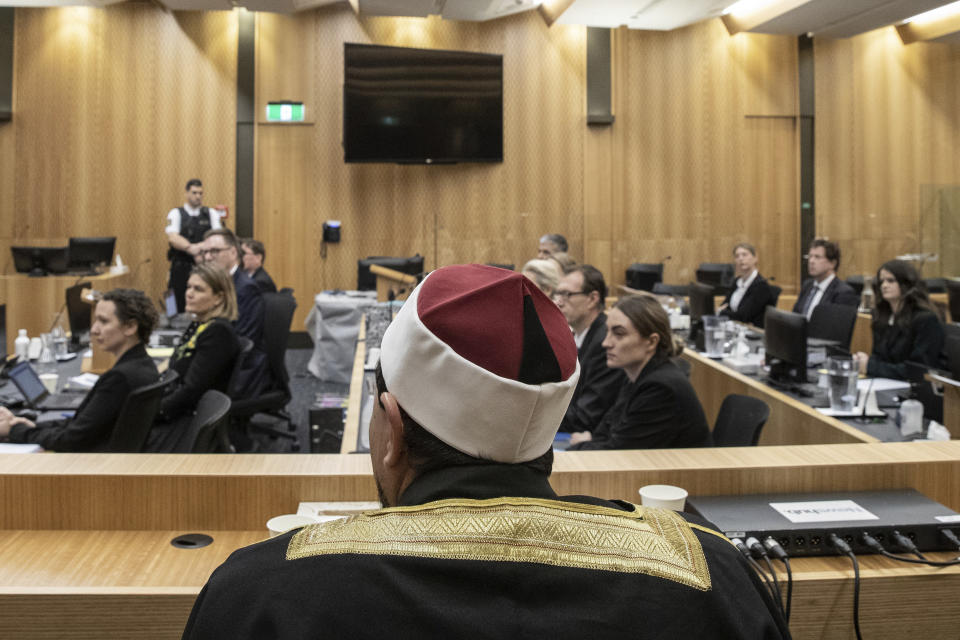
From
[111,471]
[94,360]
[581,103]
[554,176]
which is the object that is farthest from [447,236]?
[111,471]

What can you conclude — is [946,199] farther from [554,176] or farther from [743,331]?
[743,331]

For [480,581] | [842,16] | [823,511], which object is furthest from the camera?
[842,16]

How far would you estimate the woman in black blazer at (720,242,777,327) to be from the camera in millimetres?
7285

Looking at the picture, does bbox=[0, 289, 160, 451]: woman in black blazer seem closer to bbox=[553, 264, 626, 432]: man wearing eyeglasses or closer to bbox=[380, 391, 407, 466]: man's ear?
bbox=[553, 264, 626, 432]: man wearing eyeglasses

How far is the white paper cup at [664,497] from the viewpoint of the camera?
2018mm

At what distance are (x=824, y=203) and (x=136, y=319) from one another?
374 inches

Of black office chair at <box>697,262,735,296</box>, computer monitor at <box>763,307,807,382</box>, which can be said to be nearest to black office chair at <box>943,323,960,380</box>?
computer monitor at <box>763,307,807,382</box>

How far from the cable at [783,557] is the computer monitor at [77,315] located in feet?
16.4

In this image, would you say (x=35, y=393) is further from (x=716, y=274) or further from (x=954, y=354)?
(x=716, y=274)

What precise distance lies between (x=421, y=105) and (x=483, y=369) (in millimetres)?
9669

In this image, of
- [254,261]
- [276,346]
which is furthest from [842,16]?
[276,346]

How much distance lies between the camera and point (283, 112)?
10305mm

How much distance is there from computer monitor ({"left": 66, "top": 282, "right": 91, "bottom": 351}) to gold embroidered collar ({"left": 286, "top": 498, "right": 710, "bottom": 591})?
5.41 m

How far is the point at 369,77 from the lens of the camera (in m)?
10.1
